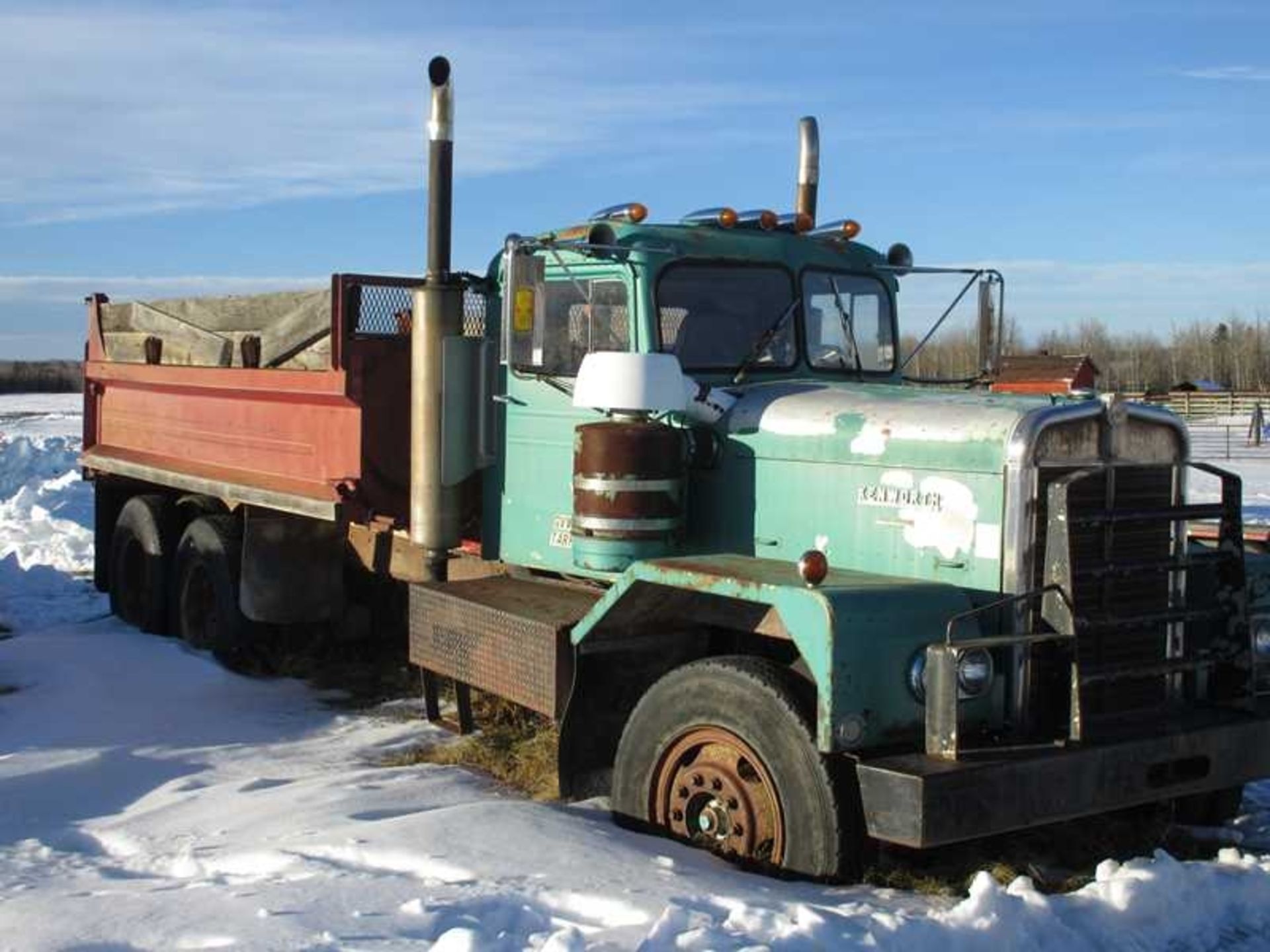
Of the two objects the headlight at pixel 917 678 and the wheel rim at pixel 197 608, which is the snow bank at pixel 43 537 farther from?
the headlight at pixel 917 678

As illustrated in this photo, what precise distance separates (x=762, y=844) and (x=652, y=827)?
533 millimetres

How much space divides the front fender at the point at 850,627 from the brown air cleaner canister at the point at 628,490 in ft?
1.85

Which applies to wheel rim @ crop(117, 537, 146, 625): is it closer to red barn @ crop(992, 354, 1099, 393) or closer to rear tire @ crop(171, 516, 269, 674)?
rear tire @ crop(171, 516, 269, 674)

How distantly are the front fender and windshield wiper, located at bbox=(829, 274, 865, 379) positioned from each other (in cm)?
176

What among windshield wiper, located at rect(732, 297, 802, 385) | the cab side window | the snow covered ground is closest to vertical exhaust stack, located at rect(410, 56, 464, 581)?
the cab side window

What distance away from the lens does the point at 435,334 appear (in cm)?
698

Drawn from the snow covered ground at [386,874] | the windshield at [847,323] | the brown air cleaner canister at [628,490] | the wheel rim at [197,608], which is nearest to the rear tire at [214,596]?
the wheel rim at [197,608]

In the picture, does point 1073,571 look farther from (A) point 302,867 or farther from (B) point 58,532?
(B) point 58,532

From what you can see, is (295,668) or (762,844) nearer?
(762,844)

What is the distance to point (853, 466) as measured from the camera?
18.0ft

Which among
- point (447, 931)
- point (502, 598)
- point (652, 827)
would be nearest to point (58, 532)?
point (502, 598)

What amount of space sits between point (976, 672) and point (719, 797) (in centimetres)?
100

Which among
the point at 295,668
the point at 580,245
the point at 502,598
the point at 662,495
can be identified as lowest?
the point at 295,668

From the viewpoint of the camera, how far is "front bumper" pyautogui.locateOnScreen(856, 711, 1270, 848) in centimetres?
442
